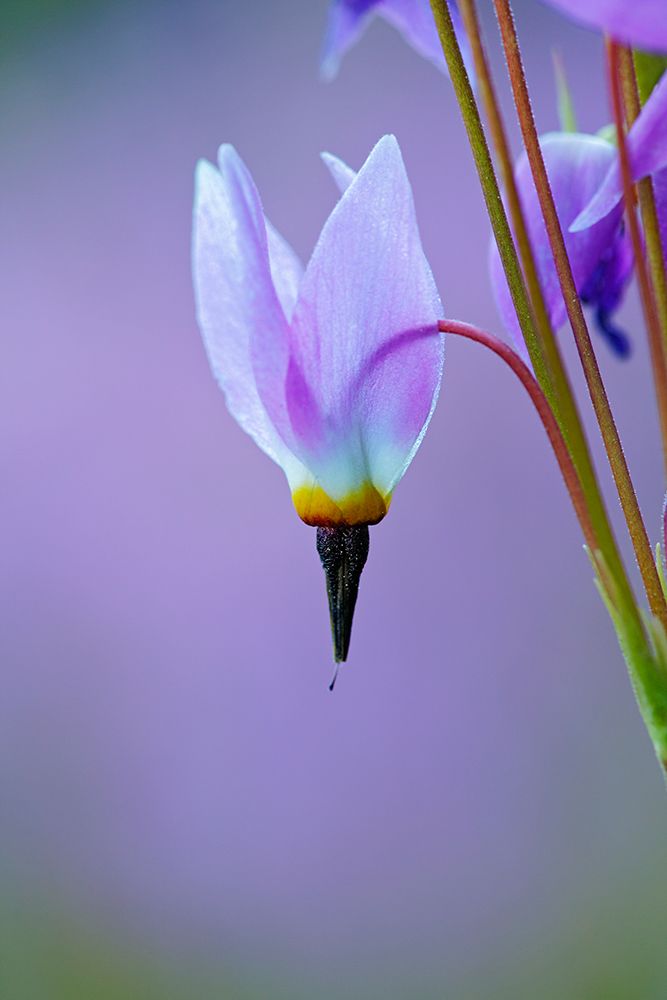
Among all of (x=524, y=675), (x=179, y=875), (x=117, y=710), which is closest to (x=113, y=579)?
(x=117, y=710)

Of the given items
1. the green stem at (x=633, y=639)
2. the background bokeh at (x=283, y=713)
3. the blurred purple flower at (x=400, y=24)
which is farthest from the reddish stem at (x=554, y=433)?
the background bokeh at (x=283, y=713)

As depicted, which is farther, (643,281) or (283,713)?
(283,713)

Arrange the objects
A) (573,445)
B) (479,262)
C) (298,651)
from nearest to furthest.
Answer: (573,445) < (298,651) < (479,262)

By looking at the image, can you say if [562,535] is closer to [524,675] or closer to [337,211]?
[524,675]

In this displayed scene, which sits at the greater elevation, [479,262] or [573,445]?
[479,262]

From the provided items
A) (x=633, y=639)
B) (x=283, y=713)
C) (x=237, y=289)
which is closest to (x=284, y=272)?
(x=237, y=289)

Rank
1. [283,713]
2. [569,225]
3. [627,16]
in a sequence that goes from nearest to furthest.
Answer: [627,16] < [569,225] < [283,713]

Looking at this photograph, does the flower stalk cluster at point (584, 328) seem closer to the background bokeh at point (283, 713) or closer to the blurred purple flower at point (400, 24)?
the blurred purple flower at point (400, 24)

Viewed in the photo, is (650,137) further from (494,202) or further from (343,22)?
(343,22)
